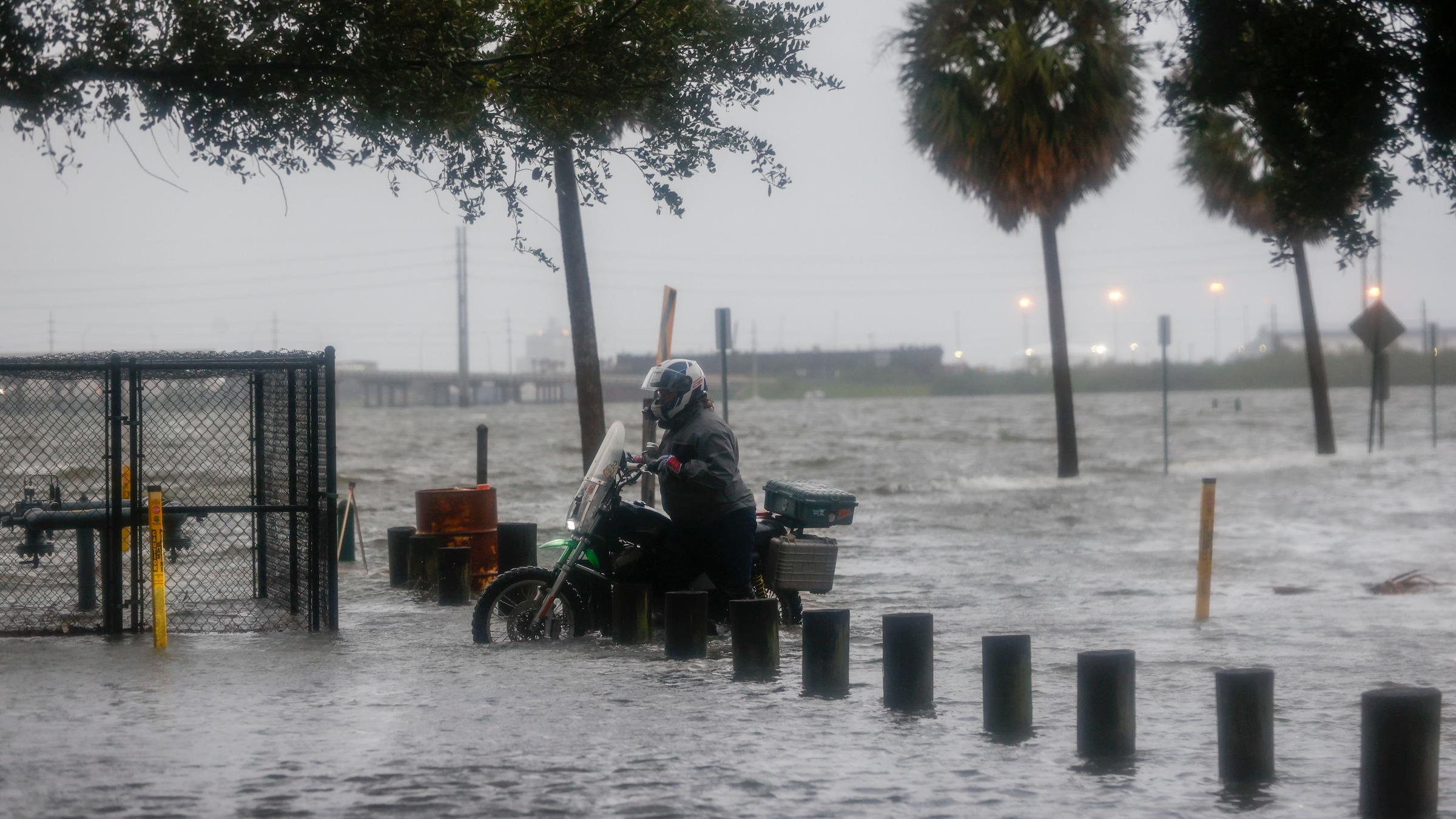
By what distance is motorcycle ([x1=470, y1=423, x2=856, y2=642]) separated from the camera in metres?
10.6

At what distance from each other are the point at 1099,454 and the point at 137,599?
41.1 meters

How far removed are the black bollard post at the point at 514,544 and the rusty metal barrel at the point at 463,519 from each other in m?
0.13

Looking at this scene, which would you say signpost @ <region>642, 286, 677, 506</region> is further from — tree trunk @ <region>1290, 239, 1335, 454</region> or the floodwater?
tree trunk @ <region>1290, 239, 1335, 454</region>

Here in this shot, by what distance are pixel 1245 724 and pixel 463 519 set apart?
29.2 ft

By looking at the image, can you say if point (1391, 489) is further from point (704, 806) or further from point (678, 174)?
point (704, 806)

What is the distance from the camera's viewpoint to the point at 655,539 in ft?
35.5

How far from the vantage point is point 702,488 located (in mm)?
10523

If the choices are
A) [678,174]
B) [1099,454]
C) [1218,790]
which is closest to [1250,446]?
[1099,454]

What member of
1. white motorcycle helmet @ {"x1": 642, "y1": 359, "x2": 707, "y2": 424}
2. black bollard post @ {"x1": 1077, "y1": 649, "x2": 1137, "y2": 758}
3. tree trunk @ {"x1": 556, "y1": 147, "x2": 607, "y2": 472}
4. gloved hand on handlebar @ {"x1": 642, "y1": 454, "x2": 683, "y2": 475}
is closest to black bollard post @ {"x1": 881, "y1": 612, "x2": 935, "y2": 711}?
black bollard post @ {"x1": 1077, "y1": 649, "x2": 1137, "y2": 758}

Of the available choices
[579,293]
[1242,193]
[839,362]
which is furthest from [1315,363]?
[839,362]

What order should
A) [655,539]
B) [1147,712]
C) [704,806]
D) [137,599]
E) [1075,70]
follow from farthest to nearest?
[1075,70] → [137,599] → [655,539] → [1147,712] → [704,806]

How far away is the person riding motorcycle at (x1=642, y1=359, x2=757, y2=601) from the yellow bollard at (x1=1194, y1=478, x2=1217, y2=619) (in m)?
3.49

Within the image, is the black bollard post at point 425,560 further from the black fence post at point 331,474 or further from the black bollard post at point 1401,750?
the black bollard post at point 1401,750

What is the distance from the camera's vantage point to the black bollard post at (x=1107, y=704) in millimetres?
7152
